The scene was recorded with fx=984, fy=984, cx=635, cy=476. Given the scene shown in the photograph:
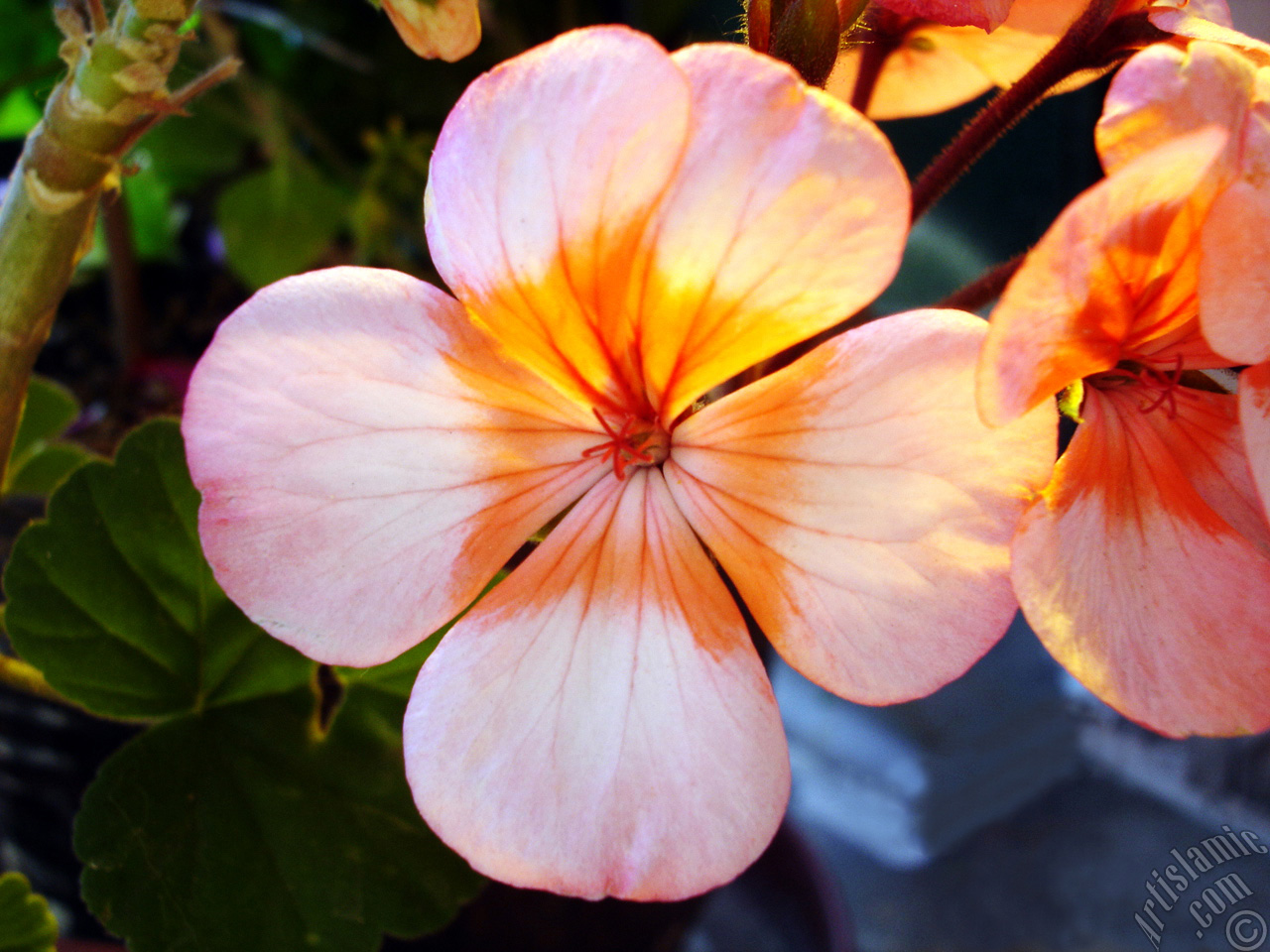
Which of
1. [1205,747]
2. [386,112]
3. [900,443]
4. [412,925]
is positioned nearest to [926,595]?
[900,443]

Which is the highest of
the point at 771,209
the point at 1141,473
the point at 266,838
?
the point at 771,209

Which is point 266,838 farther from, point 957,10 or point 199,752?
point 957,10

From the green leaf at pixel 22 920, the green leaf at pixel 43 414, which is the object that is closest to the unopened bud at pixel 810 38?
the green leaf at pixel 22 920

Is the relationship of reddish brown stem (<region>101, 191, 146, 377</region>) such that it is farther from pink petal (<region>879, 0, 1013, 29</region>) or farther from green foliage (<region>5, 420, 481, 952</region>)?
pink petal (<region>879, 0, 1013, 29</region>)

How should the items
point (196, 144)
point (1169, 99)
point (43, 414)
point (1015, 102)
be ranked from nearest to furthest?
point (1169, 99) → point (1015, 102) → point (43, 414) → point (196, 144)

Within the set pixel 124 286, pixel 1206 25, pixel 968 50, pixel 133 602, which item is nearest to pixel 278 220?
pixel 124 286

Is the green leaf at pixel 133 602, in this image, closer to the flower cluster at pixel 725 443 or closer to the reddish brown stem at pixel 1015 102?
the flower cluster at pixel 725 443

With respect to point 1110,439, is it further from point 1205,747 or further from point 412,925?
point 1205,747

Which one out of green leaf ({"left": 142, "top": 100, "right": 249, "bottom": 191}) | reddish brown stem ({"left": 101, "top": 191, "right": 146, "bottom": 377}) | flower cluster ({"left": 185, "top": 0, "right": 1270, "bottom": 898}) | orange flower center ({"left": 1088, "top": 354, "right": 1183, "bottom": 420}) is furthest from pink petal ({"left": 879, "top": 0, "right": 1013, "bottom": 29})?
green leaf ({"left": 142, "top": 100, "right": 249, "bottom": 191})
